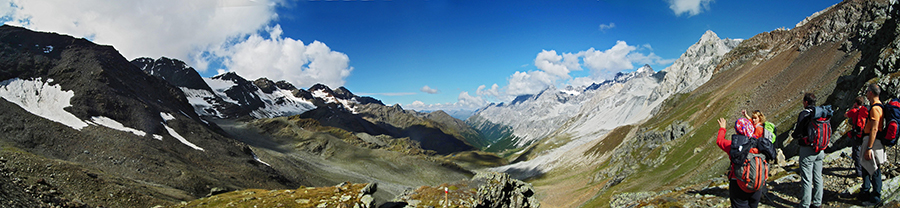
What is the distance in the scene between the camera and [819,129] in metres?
10.7

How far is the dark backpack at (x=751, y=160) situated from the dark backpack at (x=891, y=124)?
4.97m

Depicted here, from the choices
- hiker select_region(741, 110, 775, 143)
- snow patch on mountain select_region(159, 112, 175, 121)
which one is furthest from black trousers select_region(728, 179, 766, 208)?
snow patch on mountain select_region(159, 112, 175, 121)

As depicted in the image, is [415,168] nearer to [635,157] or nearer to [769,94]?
[635,157]

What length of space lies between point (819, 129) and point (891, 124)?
7.31 ft

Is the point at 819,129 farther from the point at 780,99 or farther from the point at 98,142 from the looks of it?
the point at 98,142

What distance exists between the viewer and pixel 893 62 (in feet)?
81.0

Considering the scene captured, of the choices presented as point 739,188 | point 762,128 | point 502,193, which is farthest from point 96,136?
point 762,128

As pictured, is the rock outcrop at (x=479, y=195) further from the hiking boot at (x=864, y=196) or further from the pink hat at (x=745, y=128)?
the hiking boot at (x=864, y=196)

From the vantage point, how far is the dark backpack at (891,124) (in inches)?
418

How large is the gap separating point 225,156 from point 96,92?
2797cm

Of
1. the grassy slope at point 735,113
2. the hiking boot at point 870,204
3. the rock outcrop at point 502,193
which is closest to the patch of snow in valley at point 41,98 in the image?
the rock outcrop at point 502,193

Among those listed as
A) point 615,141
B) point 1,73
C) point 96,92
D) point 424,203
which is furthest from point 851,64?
point 1,73

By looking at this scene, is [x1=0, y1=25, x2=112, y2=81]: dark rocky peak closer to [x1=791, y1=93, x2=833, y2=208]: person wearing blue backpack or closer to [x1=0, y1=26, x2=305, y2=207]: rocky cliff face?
[x1=0, y1=26, x2=305, y2=207]: rocky cliff face

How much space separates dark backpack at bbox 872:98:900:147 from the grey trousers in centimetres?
189
